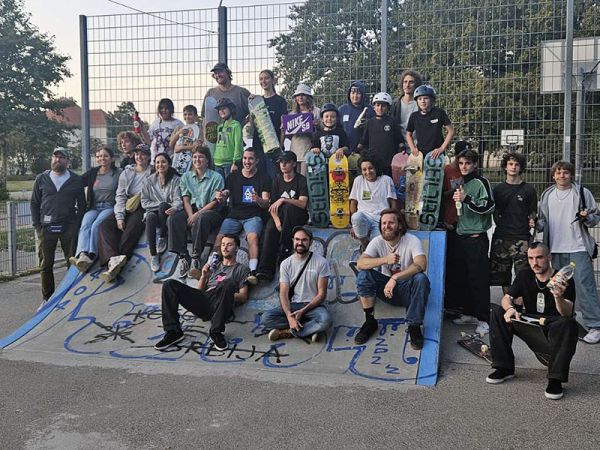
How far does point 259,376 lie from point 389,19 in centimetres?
592

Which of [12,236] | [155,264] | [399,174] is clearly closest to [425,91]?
[399,174]

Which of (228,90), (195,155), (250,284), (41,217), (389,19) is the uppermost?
(389,19)

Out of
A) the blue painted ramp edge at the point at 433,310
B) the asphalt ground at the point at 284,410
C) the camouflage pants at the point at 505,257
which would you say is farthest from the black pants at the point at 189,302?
the camouflage pants at the point at 505,257

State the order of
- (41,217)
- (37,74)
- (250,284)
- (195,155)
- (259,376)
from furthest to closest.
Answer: (37,74) < (41,217) < (195,155) < (250,284) < (259,376)

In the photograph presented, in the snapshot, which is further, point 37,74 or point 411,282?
point 37,74

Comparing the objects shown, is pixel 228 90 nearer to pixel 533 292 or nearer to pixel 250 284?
pixel 250 284

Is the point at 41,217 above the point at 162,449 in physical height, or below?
above

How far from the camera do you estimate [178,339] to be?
591cm


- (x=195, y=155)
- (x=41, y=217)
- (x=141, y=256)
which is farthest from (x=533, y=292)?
(x=41, y=217)

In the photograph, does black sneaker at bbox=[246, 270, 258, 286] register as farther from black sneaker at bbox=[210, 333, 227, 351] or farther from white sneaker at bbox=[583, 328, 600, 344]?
white sneaker at bbox=[583, 328, 600, 344]

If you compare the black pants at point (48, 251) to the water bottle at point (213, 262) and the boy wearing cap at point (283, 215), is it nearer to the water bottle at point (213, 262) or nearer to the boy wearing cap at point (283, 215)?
the water bottle at point (213, 262)

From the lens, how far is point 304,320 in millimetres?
5762

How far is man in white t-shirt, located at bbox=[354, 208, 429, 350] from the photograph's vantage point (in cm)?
547

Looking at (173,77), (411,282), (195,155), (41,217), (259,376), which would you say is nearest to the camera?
(259,376)
